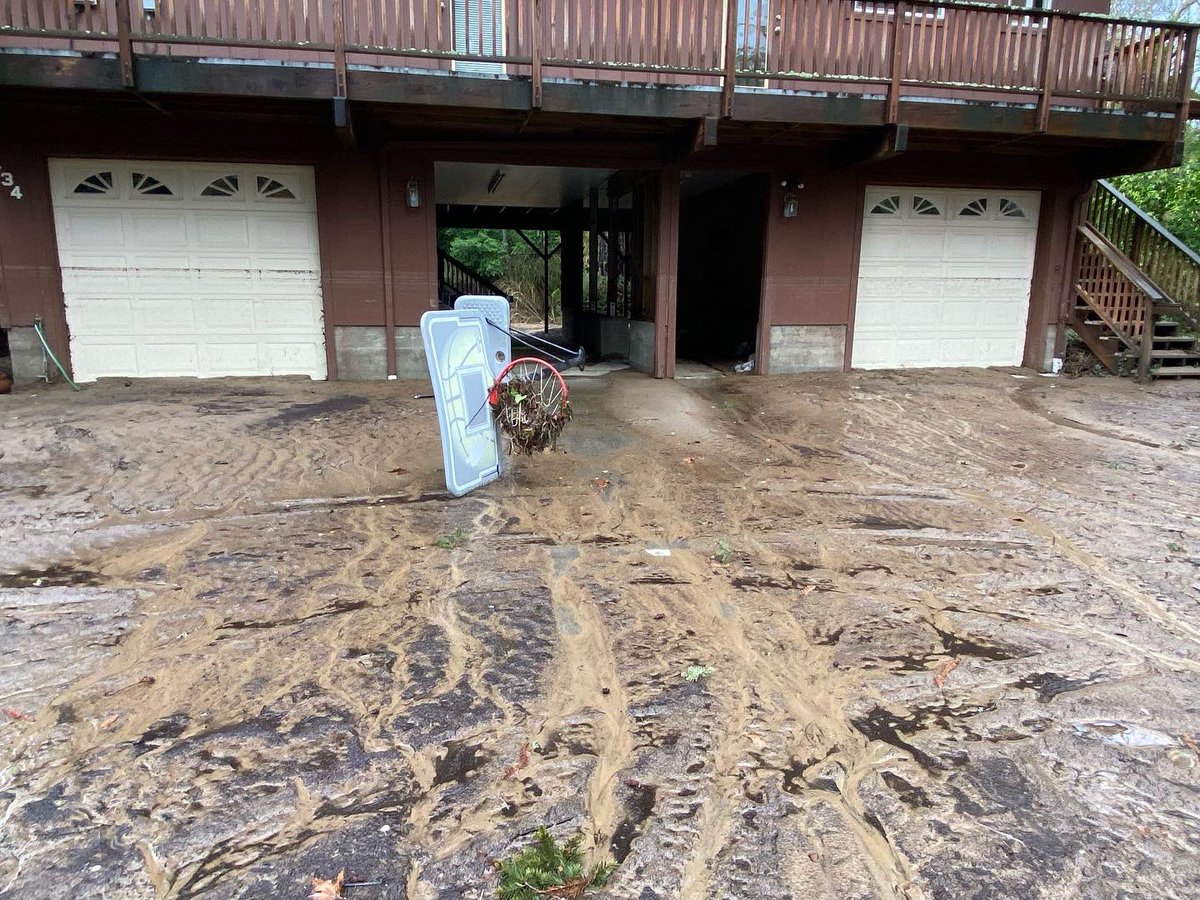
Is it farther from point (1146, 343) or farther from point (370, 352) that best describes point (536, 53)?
point (1146, 343)

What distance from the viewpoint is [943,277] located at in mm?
11117

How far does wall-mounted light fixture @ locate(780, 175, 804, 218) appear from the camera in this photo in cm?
1030

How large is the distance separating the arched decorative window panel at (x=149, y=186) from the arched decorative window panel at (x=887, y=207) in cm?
924

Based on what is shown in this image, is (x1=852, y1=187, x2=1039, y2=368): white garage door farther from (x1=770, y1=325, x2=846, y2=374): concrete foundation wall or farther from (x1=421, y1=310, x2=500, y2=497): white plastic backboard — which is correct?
(x1=421, y1=310, x2=500, y2=497): white plastic backboard

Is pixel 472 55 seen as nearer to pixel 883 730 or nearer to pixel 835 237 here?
pixel 835 237

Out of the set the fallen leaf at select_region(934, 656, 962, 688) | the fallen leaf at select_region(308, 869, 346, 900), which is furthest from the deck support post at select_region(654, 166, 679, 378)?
the fallen leaf at select_region(308, 869, 346, 900)

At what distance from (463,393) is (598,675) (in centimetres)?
282

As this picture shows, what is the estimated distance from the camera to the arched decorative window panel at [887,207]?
35.2 ft

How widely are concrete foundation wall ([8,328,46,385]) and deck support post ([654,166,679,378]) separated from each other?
7.65 m

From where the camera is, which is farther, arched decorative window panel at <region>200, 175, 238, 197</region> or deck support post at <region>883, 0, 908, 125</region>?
arched decorative window panel at <region>200, 175, 238, 197</region>

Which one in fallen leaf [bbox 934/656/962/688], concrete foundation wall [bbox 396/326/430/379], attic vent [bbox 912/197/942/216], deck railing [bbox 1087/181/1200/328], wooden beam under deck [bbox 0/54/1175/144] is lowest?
fallen leaf [bbox 934/656/962/688]

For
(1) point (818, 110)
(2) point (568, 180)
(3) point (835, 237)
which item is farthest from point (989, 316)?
(2) point (568, 180)

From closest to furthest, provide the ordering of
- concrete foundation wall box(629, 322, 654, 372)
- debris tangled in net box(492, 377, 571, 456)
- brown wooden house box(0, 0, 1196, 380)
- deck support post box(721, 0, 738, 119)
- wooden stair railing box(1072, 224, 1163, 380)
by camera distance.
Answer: debris tangled in net box(492, 377, 571, 456) < brown wooden house box(0, 0, 1196, 380) < deck support post box(721, 0, 738, 119) < wooden stair railing box(1072, 224, 1163, 380) < concrete foundation wall box(629, 322, 654, 372)

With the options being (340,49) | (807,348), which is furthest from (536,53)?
(807,348)
